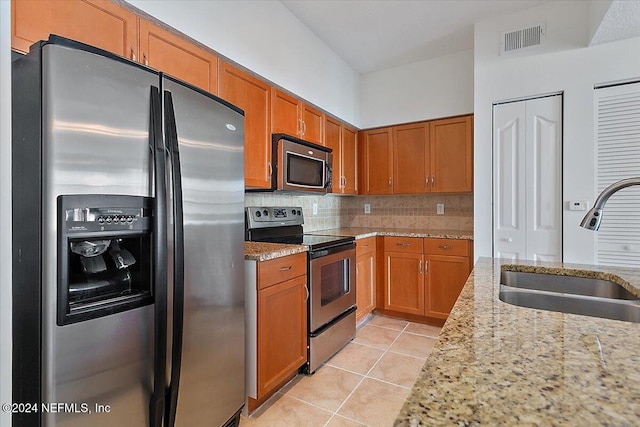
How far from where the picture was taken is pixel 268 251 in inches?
75.4

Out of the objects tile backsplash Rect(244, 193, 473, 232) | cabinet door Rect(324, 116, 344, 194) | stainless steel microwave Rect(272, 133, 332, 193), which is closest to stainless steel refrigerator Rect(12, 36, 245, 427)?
stainless steel microwave Rect(272, 133, 332, 193)

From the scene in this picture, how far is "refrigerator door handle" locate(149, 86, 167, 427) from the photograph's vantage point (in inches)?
46.4

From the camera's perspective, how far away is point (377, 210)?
4.04 meters

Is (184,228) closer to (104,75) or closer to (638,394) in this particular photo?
(104,75)

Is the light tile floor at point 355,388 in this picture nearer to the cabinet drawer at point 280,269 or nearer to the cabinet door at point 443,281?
the cabinet door at point 443,281

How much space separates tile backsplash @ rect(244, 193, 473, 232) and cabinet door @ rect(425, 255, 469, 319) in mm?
645

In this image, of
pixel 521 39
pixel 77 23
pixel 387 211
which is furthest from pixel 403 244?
pixel 77 23

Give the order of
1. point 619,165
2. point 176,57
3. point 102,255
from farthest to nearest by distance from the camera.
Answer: point 619,165 < point 176,57 < point 102,255

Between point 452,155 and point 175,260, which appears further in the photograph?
point 452,155

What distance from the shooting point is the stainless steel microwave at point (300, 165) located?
2.42 metres

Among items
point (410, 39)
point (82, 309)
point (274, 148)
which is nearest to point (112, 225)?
point (82, 309)

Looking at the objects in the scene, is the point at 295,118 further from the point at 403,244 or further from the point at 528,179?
the point at 528,179

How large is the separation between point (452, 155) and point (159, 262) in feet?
9.76

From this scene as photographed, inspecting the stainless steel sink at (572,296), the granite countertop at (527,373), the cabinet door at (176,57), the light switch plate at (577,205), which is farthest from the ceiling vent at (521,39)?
the granite countertop at (527,373)
